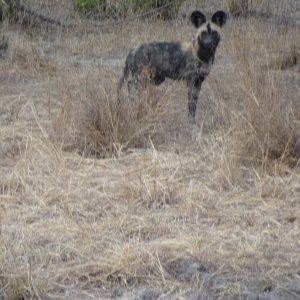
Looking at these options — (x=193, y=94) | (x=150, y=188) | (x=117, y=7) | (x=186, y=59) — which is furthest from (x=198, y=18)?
(x=117, y=7)

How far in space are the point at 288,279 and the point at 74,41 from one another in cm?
755

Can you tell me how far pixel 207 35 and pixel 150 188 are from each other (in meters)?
2.38

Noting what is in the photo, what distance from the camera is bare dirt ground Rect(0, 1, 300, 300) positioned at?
5695 millimetres

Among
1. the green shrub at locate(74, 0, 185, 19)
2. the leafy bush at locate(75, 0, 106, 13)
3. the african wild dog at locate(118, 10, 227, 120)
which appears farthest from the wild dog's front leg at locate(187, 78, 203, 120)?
the leafy bush at locate(75, 0, 106, 13)

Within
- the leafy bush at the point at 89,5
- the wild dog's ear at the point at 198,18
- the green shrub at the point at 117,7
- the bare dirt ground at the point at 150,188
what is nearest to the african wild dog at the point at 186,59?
the wild dog's ear at the point at 198,18

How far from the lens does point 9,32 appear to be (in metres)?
13.0

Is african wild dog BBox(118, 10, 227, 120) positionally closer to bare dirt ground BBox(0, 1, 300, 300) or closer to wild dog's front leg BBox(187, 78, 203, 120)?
wild dog's front leg BBox(187, 78, 203, 120)

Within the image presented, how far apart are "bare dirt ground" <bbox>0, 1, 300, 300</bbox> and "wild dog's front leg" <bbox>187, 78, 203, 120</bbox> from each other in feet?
0.27

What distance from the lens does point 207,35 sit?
8.95m

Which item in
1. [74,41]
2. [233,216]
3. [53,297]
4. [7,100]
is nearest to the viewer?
[53,297]

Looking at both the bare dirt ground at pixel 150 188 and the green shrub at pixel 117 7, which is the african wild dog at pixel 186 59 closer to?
the bare dirt ground at pixel 150 188

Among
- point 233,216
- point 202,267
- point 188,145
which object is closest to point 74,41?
point 188,145

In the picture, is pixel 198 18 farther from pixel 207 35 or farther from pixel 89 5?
pixel 89 5

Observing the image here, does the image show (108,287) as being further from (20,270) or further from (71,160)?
(71,160)
